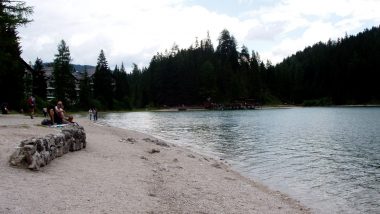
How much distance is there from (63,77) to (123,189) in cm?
10438

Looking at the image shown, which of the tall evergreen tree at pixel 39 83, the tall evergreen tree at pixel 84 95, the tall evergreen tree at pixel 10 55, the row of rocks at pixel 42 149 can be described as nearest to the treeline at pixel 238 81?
the tall evergreen tree at pixel 84 95

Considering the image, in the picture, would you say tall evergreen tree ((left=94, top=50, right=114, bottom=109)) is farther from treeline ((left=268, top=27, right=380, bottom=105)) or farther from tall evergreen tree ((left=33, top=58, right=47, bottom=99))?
treeline ((left=268, top=27, right=380, bottom=105))

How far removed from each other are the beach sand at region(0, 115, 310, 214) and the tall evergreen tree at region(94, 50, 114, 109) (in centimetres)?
11970

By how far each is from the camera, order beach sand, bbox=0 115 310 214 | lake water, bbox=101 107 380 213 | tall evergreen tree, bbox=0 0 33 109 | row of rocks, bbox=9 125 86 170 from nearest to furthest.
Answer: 1. beach sand, bbox=0 115 310 214
2. row of rocks, bbox=9 125 86 170
3. lake water, bbox=101 107 380 213
4. tall evergreen tree, bbox=0 0 33 109

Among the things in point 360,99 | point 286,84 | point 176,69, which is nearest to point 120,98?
point 176,69

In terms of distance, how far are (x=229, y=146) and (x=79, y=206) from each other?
2598cm

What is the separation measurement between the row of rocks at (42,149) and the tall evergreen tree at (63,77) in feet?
314

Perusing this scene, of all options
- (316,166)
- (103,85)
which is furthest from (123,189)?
(103,85)

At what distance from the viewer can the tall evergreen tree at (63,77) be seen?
366ft

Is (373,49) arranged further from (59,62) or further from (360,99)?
(59,62)

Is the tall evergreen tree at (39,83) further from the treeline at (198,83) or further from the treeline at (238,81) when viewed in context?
the treeline at (198,83)

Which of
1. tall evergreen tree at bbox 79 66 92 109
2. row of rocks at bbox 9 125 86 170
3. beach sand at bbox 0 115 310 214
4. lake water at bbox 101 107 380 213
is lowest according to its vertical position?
lake water at bbox 101 107 380 213

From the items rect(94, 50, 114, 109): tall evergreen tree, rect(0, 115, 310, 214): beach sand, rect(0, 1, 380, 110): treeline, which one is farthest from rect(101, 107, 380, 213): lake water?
rect(0, 1, 380, 110): treeline

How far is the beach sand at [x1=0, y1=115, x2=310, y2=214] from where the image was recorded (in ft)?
36.2
